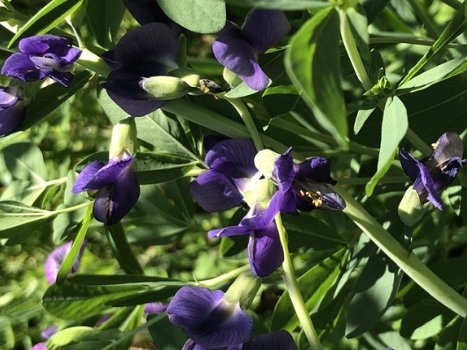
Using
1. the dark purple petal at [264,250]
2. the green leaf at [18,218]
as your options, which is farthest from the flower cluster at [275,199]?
the green leaf at [18,218]

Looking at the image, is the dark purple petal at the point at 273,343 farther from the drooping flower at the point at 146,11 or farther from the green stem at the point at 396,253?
the drooping flower at the point at 146,11

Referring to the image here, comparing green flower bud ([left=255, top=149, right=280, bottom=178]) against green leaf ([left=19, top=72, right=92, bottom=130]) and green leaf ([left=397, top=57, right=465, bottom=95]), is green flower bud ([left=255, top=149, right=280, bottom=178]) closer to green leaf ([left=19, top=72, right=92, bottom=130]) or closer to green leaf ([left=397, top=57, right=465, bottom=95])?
green leaf ([left=397, top=57, right=465, bottom=95])

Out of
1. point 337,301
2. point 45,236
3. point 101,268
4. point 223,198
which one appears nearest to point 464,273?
point 337,301

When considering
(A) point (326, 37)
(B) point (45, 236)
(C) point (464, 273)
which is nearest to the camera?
(A) point (326, 37)

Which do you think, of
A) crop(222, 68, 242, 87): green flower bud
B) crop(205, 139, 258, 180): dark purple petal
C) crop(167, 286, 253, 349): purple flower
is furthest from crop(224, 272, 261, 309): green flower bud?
crop(222, 68, 242, 87): green flower bud

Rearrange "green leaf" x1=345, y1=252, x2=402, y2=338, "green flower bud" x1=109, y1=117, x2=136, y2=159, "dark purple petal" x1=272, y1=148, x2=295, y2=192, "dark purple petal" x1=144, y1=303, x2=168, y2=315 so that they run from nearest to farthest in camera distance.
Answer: "dark purple petal" x1=272, y1=148, x2=295, y2=192
"green flower bud" x1=109, y1=117, x2=136, y2=159
"green leaf" x1=345, y1=252, x2=402, y2=338
"dark purple petal" x1=144, y1=303, x2=168, y2=315

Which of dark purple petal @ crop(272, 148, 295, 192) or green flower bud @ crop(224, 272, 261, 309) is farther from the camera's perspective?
green flower bud @ crop(224, 272, 261, 309)

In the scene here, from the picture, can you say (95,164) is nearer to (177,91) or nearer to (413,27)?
(177,91)
